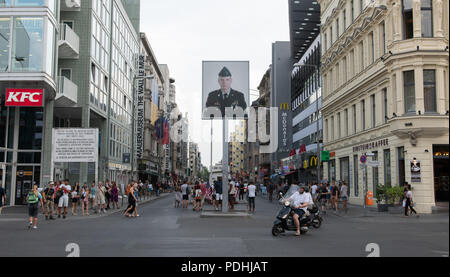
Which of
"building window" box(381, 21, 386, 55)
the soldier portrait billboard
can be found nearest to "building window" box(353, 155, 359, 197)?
"building window" box(381, 21, 386, 55)

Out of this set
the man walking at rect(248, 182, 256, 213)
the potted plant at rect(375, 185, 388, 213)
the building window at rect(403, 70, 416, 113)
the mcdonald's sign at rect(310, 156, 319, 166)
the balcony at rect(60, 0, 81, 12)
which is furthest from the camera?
the mcdonald's sign at rect(310, 156, 319, 166)

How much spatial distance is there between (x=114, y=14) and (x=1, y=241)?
33035mm

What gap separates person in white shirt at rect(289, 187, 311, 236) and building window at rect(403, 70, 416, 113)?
12.5m

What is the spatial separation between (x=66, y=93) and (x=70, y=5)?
654 centimetres

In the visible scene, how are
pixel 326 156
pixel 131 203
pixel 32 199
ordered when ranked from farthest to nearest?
pixel 326 156 → pixel 131 203 → pixel 32 199

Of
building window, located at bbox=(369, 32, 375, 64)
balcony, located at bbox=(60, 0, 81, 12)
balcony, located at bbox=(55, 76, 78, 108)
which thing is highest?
balcony, located at bbox=(60, 0, 81, 12)

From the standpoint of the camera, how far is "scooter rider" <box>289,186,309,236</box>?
551 inches

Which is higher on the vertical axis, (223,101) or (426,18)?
(426,18)

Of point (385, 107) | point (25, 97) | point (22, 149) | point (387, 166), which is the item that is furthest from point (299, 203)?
point (22, 149)

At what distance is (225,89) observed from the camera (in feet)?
76.8

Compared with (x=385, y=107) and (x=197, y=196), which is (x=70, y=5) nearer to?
(x=197, y=196)

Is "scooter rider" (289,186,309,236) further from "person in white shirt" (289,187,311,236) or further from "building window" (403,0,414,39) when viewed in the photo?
"building window" (403,0,414,39)

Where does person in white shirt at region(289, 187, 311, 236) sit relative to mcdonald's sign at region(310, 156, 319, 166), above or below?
below
